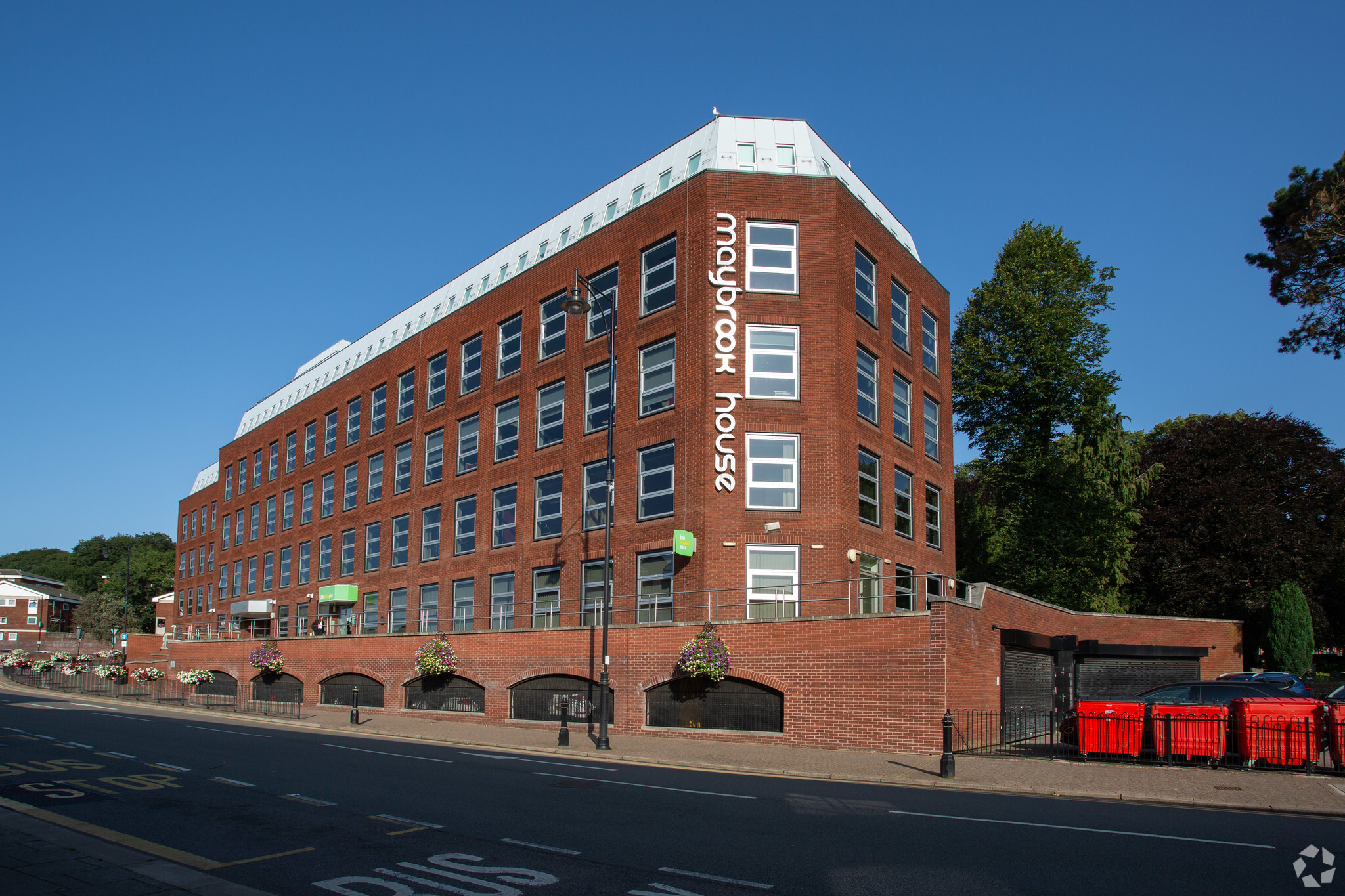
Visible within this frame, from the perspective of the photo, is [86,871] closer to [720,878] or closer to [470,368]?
[720,878]

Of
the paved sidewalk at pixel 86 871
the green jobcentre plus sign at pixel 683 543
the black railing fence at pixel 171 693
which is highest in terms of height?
the green jobcentre plus sign at pixel 683 543

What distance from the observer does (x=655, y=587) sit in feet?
95.4

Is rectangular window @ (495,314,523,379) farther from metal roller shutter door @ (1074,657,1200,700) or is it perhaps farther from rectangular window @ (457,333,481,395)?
metal roller shutter door @ (1074,657,1200,700)

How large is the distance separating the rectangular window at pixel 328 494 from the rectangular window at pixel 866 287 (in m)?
30.2

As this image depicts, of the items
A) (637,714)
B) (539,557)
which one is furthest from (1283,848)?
(539,557)

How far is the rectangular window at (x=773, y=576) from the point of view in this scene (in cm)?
2684

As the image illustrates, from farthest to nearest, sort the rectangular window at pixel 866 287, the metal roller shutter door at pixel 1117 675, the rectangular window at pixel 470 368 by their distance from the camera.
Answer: the rectangular window at pixel 470 368 < the metal roller shutter door at pixel 1117 675 < the rectangular window at pixel 866 287

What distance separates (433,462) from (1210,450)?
37313 mm

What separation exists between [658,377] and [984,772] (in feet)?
53.7

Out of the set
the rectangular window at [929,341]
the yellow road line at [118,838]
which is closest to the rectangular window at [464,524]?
the rectangular window at [929,341]

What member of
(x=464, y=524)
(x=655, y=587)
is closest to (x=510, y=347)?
(x=464, y=524)

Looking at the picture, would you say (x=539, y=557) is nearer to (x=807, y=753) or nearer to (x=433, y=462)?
(x=433, y=462)

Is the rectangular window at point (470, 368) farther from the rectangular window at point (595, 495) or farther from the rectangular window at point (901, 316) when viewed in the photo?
the rectangular window at point (901, 316)

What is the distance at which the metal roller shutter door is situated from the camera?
105 feet
